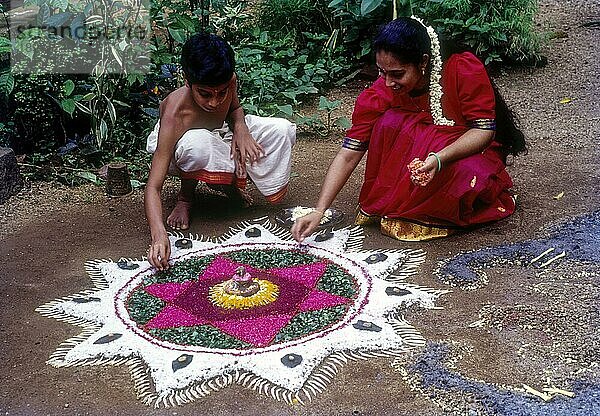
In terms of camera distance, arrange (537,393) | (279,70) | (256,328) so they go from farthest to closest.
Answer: (279,70)
(256,328)
(537,393)

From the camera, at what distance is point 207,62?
2.95 m

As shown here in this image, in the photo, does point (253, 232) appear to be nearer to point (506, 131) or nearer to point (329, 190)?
point (329, 190)

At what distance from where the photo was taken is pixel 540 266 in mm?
2934

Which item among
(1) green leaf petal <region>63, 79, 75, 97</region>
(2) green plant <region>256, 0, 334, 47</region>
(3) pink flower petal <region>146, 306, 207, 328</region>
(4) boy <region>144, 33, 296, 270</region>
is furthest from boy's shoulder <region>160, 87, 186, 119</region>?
(2) green plant <region>256, 0, 334, 47</region>

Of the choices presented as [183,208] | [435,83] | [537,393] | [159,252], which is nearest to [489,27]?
[435,83]

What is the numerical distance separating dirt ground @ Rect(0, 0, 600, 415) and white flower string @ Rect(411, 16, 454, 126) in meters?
0.49

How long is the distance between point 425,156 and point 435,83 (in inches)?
11.3

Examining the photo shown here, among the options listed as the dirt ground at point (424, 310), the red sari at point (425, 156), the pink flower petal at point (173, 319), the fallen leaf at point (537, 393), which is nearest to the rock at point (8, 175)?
the dirt ground at point (424, 310)

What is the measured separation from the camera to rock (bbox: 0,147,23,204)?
3.85 m

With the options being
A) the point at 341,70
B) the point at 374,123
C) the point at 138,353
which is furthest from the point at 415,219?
the point at 341,70

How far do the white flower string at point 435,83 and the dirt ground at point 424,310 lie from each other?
0.49m

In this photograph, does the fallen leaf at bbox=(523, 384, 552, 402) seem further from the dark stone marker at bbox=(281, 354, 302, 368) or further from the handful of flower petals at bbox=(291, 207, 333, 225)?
the handful of flower petals at bbox=(291, 207, 333, 225)

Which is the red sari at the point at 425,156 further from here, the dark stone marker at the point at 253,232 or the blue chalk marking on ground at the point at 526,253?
the dark stone marker at the point at 253,232

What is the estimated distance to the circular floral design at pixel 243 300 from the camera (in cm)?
254
